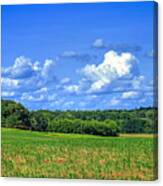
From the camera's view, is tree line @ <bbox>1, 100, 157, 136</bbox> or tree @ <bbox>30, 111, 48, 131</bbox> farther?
tree @ <bbox>30, 111, 48, 131</bbox>

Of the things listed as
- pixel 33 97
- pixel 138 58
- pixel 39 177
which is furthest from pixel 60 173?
pixel 138 58

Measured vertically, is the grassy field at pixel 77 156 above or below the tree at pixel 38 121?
below

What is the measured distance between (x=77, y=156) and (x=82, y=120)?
0.23 metres

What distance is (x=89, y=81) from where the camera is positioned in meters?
5.50

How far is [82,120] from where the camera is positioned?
5.52 meters

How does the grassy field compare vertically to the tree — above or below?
below

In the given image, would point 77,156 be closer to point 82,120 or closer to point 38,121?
point 82,120

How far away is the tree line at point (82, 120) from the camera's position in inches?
214

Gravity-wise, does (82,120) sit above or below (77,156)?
above

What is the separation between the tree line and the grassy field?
0.13 feet

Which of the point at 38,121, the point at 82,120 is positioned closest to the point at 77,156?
the point at 82,120

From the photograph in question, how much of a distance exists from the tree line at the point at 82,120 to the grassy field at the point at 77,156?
40 millimetres

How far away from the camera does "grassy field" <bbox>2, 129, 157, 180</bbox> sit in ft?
17.8

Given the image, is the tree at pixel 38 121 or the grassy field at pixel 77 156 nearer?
the grassy field at pixel 77 156
